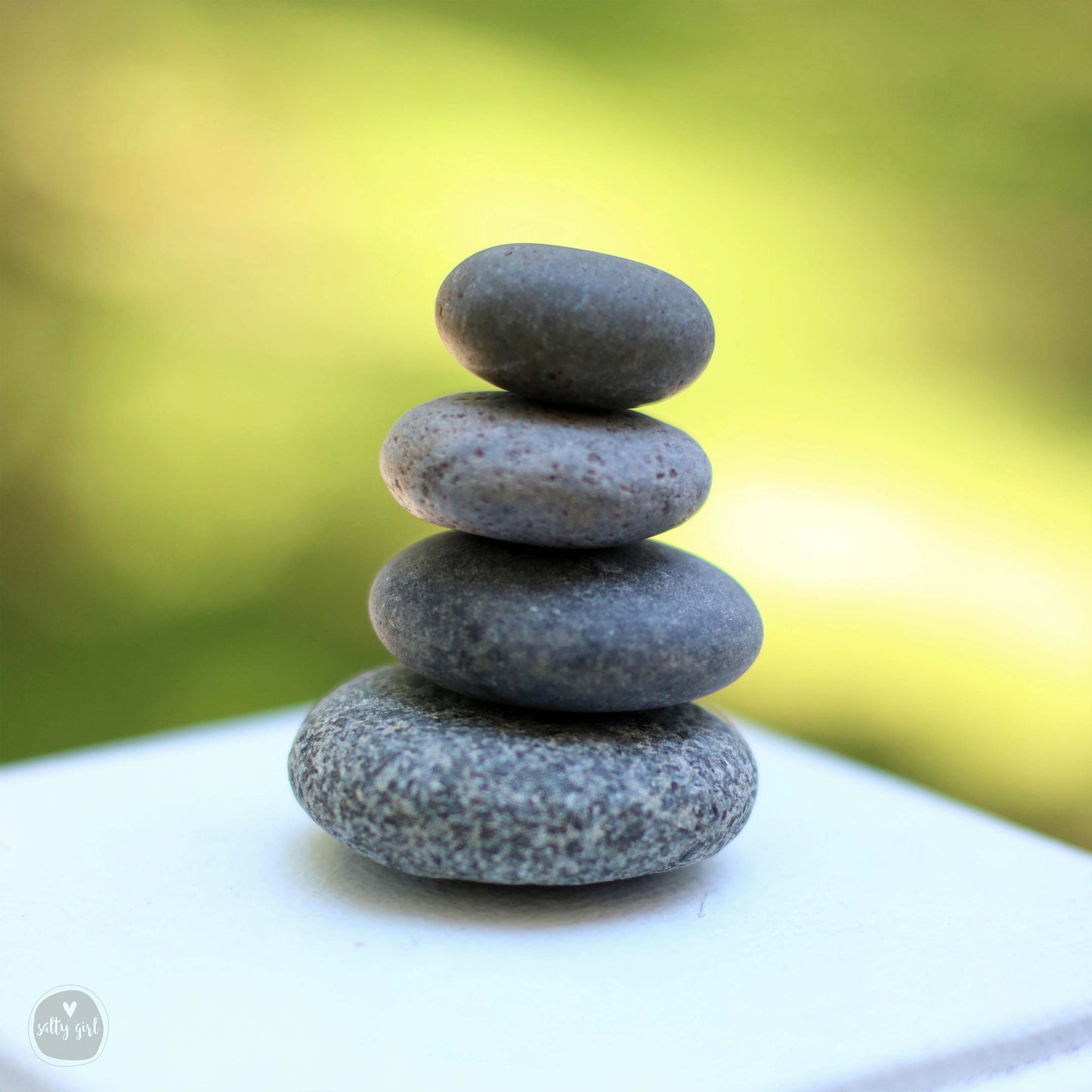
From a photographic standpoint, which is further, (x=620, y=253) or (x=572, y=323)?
(x=620, y=253)

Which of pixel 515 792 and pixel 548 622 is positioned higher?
pixel 548 622

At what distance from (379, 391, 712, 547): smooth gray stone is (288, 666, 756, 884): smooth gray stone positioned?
0.30 metres

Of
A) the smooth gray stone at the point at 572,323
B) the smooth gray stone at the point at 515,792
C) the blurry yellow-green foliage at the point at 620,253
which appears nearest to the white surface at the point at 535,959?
the smooth gray stone at the point at 515,792

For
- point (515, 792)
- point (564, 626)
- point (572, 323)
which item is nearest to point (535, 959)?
point (515, 792)

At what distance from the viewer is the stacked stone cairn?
153 centimetres

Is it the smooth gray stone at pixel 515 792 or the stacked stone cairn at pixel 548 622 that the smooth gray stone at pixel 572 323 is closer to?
the stacked stone cairn at pixel 548 622

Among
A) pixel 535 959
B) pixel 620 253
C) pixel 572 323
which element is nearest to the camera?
pixel 535 959

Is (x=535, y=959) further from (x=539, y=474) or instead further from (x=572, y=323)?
(x=572, y=323)

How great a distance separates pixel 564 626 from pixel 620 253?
235cm

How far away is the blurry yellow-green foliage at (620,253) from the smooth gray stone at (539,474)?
2037mm

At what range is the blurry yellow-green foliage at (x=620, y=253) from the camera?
11.0 feet

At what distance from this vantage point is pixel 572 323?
62.3 inches

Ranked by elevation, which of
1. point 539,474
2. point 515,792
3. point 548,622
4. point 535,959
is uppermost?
point 539,474

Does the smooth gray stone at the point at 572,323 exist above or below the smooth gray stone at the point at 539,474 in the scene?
above
